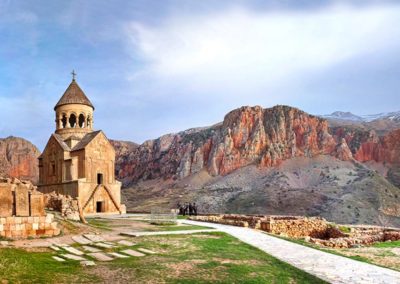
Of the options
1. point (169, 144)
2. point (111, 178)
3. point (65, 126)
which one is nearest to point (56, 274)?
point (111, 178)

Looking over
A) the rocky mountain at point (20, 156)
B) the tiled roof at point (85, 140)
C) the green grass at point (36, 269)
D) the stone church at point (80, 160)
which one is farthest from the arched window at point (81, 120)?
the rocky mountain at point (20, 156)

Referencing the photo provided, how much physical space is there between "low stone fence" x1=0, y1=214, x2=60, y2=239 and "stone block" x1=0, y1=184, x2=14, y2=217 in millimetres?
316

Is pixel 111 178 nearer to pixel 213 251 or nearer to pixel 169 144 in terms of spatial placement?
pixel 213 251

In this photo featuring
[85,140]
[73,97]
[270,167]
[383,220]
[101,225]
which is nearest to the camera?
[101,225]

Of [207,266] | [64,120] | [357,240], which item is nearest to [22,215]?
[207,266]

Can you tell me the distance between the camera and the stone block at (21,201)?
42.9 ft

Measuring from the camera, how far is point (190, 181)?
→ 304 ft

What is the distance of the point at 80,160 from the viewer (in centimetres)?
3381

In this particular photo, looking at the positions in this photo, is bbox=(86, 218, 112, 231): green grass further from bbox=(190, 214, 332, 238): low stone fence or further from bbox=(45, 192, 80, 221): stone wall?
bbox=(190, 214, 332, 238): low stone fence

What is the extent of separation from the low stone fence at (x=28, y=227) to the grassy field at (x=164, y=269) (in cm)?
249

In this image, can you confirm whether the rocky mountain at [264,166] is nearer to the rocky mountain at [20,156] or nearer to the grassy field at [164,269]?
the rocky mountain at [20,156]

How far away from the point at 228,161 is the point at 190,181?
10.2m

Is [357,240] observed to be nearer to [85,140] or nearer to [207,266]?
[207,266]

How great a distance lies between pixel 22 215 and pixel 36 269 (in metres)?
5.10
